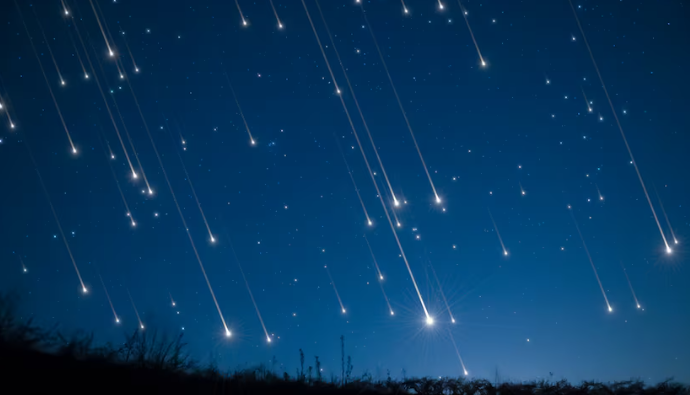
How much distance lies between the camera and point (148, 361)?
2.75 metres

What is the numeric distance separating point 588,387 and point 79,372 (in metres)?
3.96

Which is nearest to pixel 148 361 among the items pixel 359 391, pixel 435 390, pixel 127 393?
pixel 127 393

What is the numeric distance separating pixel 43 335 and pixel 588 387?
171 inches

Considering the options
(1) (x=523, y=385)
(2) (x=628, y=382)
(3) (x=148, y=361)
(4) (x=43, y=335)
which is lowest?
(2) (x=628, y=382)

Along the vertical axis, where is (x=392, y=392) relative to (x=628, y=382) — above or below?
above

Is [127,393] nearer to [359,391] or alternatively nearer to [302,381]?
[302,381]

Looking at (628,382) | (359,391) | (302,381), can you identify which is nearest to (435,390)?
(359,391)

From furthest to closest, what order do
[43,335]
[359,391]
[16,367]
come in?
Answer: [359,391] → [43,335] → [16,367]

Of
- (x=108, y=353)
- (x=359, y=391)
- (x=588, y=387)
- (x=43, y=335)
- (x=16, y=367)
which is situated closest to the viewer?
(x=16, y=367)

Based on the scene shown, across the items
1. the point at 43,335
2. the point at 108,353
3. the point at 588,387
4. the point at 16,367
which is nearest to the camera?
the point at 16,367

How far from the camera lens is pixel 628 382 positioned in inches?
129

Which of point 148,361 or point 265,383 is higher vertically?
point 148,361

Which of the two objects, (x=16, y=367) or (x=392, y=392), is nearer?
(x=16, y=367)

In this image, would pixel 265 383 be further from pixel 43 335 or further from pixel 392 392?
pixel 43 335
